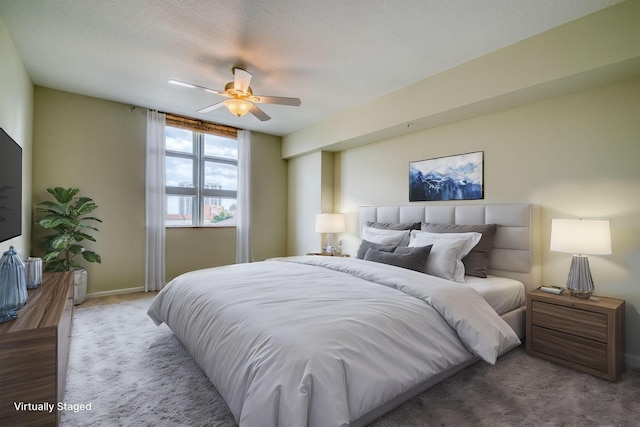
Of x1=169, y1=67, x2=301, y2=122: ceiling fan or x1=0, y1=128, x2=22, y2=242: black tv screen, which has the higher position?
x1=169, y1=67, x2=301, y2=122: ceiling fan

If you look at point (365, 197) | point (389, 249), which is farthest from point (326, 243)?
point (389, 249)

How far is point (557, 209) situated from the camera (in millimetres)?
2770

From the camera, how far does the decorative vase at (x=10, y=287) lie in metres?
1.54

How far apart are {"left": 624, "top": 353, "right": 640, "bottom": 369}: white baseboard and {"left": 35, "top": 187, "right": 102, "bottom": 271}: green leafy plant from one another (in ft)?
17.8


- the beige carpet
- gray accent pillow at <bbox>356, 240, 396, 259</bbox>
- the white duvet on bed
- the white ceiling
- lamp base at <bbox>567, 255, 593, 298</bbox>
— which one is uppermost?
the white ceiling

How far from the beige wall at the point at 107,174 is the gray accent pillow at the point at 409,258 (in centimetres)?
326

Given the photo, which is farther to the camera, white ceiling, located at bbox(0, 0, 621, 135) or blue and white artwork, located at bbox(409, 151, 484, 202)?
blue and white artwork, located at bbox(409, 151, 484, 202)

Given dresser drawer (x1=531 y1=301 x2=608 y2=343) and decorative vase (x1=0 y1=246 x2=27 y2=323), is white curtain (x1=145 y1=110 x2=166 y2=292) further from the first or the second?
dresser drawer (x1=531 y1=301 x2=608 y2=343)

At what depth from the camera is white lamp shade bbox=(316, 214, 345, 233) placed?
465 centimetres

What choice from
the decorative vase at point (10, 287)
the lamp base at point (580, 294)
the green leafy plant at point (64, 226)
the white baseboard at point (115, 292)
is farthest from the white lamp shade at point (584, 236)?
the white baseboard at point (115, 292)

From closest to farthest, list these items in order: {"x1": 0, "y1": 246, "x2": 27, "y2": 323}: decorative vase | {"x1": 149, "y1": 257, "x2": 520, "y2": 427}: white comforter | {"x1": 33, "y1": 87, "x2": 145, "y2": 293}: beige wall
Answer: {"x1": 149, "y1": 257, "x2": 520, "y2": 427}: white comforter
{"x1": 0, "y1": 246, "x2": 27, "y2": 323}: decorative vase
{"x1": 33, "y1": 87, "x2": 145, "y2": 293}: beige wall

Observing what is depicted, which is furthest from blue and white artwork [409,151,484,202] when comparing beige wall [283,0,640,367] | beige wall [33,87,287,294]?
beige wall [33,87,287,294]

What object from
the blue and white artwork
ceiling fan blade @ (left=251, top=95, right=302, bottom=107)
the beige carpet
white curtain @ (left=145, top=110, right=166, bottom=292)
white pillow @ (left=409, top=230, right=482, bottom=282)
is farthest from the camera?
white curtain @ (left=145, top=110, right=166, bottom=292)

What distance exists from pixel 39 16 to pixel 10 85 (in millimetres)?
727
